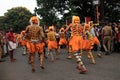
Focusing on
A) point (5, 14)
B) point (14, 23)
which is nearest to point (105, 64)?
point (14, 23)

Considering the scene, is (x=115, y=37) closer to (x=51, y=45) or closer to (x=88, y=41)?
(x=51, y=45)

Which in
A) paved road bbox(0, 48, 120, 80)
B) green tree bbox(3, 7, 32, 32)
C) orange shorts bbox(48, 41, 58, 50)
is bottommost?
paved road bbox(0, 48, 120, 80)

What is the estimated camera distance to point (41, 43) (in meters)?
15.9

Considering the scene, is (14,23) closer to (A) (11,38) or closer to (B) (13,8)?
(B) (13,8)

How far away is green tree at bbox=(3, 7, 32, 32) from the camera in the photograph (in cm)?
9679

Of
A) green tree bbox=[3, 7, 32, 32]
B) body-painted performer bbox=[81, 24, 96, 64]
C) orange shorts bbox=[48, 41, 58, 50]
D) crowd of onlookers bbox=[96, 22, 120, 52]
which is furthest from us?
Answer: green tree bbox=[3, 7, 32, 32]

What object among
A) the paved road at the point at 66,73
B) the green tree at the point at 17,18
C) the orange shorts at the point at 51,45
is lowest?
the paved road at the point at 66,73

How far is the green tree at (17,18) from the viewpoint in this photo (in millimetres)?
96787

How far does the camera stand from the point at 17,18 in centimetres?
10119

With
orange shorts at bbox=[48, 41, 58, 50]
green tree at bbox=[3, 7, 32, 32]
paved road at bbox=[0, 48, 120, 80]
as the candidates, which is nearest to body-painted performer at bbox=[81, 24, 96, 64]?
paved road at bbox=[0, 48, 120, 80]

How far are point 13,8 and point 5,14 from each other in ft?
12.0

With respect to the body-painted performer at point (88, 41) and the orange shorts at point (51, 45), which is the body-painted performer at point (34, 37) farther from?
the orange shorts at point (51, 45)

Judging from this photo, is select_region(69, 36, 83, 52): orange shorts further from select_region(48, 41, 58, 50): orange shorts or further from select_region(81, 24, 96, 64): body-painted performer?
select_region(48, 41, 58, 50): orange shorts

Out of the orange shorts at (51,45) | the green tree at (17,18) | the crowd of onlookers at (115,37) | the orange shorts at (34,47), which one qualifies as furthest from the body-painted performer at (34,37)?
the green tree at (17,18)
